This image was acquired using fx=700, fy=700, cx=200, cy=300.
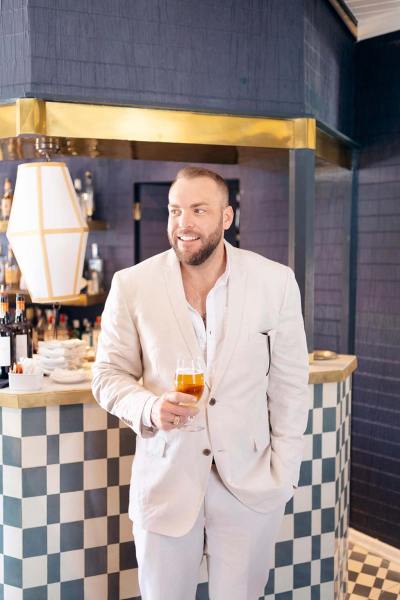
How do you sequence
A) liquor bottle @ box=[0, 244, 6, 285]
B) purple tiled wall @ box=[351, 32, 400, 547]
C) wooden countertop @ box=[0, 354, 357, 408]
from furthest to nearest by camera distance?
liquor bottle @ box=[0, 244, 6, 285] < purple tiled wall @ box=[351, 32, 400, 547] < wooden countertop @ box=[0, 354, 357, 408]

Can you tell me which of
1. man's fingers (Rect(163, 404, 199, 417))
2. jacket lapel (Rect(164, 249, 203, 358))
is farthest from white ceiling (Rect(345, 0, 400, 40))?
man's fingers (Rect(163, 404, 199, 417))

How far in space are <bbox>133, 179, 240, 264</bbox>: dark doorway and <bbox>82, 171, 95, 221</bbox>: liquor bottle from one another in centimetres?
37

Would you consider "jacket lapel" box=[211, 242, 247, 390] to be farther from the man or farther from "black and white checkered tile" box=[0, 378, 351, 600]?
"black and white checkered tile" box=[0, 378, 351, 600]

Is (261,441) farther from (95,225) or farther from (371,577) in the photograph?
(95,225)

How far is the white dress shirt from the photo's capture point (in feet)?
6.88

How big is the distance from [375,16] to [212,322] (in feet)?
7.69

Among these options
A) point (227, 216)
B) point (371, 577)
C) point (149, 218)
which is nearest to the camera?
point (227, 216)

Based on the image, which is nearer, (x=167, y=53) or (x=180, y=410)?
(x=180, y=410)

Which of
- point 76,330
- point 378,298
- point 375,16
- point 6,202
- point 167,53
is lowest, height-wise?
point 76,330

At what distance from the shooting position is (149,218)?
17.4ft

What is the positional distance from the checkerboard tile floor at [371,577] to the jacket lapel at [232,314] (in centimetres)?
184

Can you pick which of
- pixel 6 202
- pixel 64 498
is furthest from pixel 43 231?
pixel 6 202

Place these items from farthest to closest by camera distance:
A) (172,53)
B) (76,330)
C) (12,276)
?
(12,276)
(76,330)
(172,53)

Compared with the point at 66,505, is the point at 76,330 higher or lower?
higher
